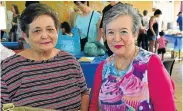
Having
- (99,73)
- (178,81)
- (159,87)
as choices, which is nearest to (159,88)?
(159,87)

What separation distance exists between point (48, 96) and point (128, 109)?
0.38m

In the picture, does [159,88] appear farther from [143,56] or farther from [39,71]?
[39,71]

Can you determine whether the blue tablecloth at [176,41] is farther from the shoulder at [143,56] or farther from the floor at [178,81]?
the shoulder at [143,56]

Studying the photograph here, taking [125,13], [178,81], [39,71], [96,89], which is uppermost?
[125,13]

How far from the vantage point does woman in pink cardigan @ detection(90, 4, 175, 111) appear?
121cm

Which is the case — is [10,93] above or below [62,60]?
below

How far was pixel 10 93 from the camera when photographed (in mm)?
1249

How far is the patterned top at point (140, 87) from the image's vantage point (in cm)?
121

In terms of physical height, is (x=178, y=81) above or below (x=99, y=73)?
below

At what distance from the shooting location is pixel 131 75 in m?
1.25

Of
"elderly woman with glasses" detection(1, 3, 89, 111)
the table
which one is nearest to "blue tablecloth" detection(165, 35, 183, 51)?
the table

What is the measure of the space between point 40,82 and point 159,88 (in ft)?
1.81

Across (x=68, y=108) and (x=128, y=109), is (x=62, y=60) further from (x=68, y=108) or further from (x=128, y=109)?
(x=128, y=109)

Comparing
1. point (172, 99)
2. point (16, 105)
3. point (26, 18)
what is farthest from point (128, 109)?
point (26, 18)
